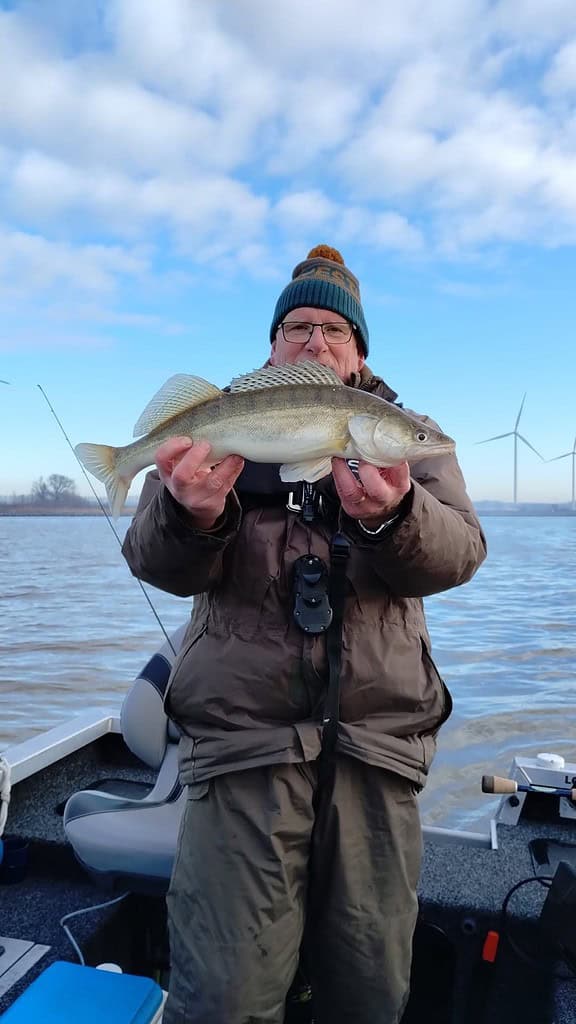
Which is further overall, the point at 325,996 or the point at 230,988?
the point at 325,996

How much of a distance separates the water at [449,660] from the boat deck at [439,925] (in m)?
2.98

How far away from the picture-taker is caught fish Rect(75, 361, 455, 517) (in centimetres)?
232

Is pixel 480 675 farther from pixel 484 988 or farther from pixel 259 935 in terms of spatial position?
pixel 259 935

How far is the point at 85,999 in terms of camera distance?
89.4 inches

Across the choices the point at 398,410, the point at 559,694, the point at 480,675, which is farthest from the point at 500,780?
the point at 480,675

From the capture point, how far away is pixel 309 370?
2.52 metres

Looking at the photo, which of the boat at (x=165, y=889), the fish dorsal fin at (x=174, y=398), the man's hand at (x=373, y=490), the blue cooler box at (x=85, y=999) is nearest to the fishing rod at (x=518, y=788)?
the boat at (x=165, y=889)

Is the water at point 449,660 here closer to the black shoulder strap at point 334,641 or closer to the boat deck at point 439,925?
the boat deck at point 439,925

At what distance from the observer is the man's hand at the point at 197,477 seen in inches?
87.7

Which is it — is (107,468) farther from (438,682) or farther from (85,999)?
(85,999)

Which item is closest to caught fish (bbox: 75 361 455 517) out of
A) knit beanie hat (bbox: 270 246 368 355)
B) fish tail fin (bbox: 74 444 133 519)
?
fish tail fin (bbox: 74 444 133 519)

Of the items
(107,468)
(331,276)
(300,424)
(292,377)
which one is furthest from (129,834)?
(331,276)

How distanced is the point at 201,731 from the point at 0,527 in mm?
56990

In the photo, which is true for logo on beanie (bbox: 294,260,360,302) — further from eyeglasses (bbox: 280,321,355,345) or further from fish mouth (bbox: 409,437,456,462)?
fish mouth (bbox: 409,437,456,462)
